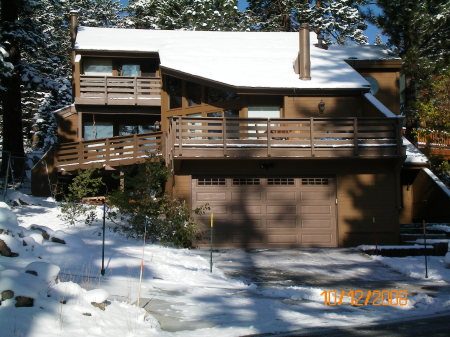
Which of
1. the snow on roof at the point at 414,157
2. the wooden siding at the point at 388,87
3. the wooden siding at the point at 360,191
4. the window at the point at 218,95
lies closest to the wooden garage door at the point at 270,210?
the wooden siding at the point at 360,191

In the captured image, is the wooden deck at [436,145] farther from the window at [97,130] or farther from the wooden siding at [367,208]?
the window at [97,130]

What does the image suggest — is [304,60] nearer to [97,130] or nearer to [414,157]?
[414,157]

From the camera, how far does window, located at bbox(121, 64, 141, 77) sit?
26.9 m

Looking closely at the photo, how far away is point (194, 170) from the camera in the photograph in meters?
18.6

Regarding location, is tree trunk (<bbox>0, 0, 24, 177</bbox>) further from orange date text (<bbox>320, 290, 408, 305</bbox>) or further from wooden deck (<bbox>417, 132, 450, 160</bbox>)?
wooden deck (<bbox>417, 132, 450, 160</bbox>)

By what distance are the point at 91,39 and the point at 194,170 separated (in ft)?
40.6

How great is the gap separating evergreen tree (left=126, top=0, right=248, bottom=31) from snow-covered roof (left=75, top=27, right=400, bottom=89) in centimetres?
890

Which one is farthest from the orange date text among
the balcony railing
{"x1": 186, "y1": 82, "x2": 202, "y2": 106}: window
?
{"x1": 186, "y1": 82, "x2": 202, "y2": 106}: window

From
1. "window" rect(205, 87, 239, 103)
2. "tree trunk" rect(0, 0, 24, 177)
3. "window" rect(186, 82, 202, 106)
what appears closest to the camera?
"window" rect(205, 87, 239, 103)

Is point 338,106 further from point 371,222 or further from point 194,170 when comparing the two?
point 194,170

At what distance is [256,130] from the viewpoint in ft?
60.1

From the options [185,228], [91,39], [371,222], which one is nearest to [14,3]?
[91,39]

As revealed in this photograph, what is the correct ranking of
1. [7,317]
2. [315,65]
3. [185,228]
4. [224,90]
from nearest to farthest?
1. [7,317]
2. [185,228]
3. [224,90]
4. [315,65]

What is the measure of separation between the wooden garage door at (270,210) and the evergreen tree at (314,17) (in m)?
22.6
